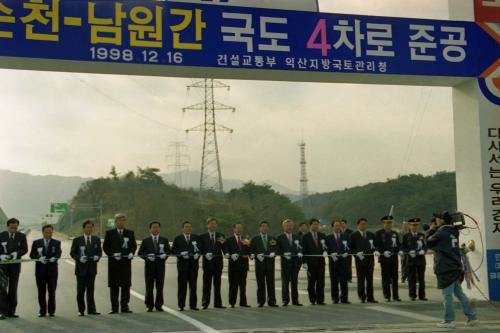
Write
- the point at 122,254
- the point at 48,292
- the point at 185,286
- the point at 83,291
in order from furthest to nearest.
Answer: the point at 185,286 < the point at 122,254 < the point at 83,291 < the point at 48,292

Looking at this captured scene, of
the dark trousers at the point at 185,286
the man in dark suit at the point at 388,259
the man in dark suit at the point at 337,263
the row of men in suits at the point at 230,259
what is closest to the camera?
the row of men in suits at the point at 230,259

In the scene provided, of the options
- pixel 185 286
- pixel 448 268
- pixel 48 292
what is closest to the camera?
pixel 448 268

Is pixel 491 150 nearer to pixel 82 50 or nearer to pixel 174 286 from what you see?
pixel 82 50

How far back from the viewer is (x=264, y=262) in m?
11.7

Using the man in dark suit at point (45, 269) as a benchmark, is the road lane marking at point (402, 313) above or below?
below

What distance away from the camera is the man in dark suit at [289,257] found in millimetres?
11742

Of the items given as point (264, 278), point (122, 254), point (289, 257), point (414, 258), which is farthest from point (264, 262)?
point (414, 258)

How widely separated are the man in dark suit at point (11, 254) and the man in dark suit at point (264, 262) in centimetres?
427

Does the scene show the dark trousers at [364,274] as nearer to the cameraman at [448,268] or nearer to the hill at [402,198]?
the cameraman at [448,268]

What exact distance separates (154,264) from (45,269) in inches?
75.8

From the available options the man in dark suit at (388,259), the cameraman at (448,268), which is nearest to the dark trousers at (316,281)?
the man in dark suit at (388,259)

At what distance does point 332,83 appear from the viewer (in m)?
12.0

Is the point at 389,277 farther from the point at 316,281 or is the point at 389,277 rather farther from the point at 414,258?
the point at 316,281

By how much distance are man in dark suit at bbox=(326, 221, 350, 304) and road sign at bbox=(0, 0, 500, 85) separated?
3.25 meters
